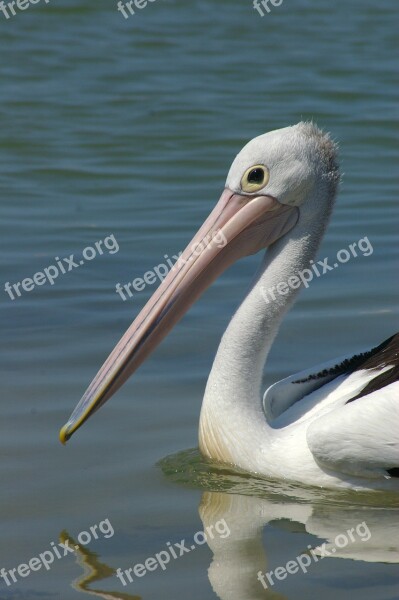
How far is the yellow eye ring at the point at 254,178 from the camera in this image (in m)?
5.24

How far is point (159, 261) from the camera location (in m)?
8.20

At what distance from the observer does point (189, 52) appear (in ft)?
50.6

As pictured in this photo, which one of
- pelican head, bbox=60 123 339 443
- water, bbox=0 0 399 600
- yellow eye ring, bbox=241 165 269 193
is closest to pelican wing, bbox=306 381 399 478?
water, bbox=0 0 399 600

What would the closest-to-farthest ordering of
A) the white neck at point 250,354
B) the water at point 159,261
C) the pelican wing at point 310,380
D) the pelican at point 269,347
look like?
the water at point 159,261 < the pelican at point 269,347 < the white neck at point 250,354 < the pelican wing at point 310,380

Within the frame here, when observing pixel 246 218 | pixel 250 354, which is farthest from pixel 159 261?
pixel 250 354

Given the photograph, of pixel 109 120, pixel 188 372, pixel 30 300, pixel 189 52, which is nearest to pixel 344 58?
pixel 189 52

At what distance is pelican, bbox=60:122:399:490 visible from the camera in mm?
5008

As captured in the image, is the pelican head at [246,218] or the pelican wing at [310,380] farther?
the pelican wing at [310,380]

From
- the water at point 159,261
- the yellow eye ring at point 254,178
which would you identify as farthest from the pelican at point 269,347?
the water at point 159,261

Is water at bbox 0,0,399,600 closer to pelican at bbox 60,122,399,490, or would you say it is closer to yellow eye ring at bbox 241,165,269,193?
pelican at bbox 60,122,399,490

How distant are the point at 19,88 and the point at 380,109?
3545mm

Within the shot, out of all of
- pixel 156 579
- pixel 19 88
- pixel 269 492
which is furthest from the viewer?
pixel 19 88

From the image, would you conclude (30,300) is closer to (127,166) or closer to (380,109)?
(127,166)

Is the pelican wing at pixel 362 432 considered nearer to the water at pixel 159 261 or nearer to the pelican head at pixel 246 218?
the water at pixel 159 261
